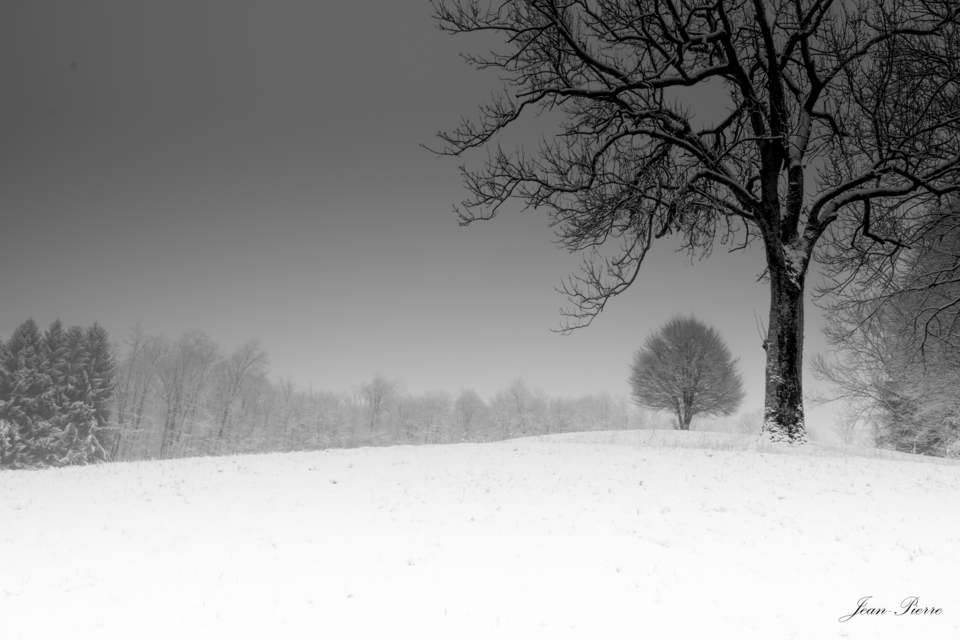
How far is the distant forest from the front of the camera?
3459 cm

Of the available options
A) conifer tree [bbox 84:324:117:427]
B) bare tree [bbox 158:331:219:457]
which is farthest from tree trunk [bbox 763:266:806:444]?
conifer tree [bbox 84:324:117:427]

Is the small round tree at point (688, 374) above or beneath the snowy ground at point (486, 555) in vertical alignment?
above

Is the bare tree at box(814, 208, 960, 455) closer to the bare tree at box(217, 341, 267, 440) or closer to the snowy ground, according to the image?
the snowy ground

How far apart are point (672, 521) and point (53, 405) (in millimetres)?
44695

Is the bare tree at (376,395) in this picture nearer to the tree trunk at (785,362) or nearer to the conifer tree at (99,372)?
the conifer tree at (99,372)

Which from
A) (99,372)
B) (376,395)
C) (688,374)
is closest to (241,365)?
(99,372)

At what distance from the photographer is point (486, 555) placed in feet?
12.6

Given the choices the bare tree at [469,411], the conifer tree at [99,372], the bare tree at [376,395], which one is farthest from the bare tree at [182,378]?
the bare tree at [469,411]

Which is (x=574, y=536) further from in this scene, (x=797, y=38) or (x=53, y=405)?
(x=53, y=405)

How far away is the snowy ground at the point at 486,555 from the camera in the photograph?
2.96 m

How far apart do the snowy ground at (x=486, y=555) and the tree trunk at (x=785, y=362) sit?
3.03 metres

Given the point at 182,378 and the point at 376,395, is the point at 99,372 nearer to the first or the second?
the point at 182,378

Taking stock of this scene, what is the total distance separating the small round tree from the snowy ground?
85.0 ft

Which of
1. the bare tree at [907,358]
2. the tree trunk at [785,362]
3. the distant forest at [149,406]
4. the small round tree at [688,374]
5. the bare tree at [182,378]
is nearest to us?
the tree trunk at [785,362]
